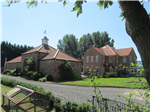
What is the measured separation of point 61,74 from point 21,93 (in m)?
15.1

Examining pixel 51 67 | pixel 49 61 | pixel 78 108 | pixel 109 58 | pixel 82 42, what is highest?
pixel 82 42

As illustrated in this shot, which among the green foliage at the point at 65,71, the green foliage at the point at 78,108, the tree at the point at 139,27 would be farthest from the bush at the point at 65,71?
the tree at the point at 139,27

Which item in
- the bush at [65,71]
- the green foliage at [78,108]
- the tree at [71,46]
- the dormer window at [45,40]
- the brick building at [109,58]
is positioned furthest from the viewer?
the tree at [71,46]

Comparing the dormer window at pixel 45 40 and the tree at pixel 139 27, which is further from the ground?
the dormer window at pixel 45 40

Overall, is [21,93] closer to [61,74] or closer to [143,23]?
[143,23]

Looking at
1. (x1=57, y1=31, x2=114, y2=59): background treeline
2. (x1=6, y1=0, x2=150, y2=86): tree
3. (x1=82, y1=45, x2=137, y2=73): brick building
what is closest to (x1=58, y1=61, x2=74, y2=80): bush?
(x1=82, y1=45, x2=137, y2=73): brick building

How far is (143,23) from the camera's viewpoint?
1.51m

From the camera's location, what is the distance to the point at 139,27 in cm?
151

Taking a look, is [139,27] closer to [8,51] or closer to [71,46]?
[71,46]

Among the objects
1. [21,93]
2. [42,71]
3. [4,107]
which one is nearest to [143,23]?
[21,93]

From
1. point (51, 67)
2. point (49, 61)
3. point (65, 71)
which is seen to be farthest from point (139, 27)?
point (49, 61)

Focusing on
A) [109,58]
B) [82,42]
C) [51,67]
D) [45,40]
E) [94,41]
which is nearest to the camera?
[51,67]

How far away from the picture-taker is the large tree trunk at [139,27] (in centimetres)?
149

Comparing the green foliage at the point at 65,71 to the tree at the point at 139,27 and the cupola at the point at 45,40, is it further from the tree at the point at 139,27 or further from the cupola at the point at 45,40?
the tree at the point at 139,27
